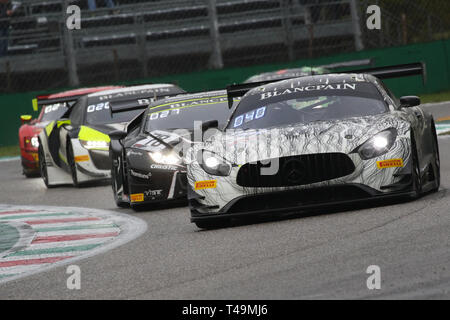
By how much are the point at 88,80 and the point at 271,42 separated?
14.4ft

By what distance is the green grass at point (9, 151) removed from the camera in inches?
946

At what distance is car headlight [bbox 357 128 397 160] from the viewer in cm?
775

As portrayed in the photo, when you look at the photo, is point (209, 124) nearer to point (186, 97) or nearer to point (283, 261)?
point (186, 97)

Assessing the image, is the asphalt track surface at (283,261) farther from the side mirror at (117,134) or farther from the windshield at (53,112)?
the windshield at (53,112)

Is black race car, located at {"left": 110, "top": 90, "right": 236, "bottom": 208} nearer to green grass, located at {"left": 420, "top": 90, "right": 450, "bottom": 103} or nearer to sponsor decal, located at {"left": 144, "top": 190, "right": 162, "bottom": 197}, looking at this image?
sponsor decal, located at {"left": 144, "top": 190, "right": 162, "bottom": 197}

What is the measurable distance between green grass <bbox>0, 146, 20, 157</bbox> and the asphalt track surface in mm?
15661

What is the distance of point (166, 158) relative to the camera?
10211 mm

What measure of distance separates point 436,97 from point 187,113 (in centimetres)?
1513

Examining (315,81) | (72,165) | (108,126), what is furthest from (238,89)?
(72,165)

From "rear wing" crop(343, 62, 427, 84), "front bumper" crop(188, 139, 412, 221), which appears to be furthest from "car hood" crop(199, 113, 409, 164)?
"rear wing" crop(343, 62, 427, 84)
